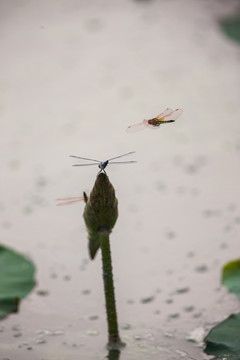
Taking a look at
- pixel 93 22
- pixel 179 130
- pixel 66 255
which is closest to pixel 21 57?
pixel 93 22

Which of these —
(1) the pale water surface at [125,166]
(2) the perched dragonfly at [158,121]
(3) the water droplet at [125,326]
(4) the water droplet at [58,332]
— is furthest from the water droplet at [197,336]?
(2) the perched dragonfly at [158,121]

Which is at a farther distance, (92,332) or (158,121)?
(92,332)

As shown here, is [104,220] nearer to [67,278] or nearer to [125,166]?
[67,278]

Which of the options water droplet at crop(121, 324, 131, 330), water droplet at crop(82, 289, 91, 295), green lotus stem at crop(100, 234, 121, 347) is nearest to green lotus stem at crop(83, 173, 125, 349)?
green lotus stem at crop(100, 234, 121, 347)

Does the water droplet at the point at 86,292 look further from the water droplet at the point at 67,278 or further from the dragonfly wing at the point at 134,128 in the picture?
the dragonfly wing at the point at 134,128

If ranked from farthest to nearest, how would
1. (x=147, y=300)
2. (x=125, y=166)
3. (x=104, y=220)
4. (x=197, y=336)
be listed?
(x=125, y=166), (x=147, y=300), (x=197, y=336), (x=104, y=220)

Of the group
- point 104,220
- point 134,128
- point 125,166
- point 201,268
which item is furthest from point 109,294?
point 125,166

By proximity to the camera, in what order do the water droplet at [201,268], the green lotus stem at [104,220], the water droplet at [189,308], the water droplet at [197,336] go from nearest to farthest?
the green lotus stem at [104,220]
the water droplet at [197,336]
the water droplet at [189,308]
the water droplet at [201,268]

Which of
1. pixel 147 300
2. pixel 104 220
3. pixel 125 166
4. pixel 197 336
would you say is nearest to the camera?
pixel 104 220

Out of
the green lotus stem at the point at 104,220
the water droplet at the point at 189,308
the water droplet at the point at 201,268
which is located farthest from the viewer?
the water droplet at the point at 201,268

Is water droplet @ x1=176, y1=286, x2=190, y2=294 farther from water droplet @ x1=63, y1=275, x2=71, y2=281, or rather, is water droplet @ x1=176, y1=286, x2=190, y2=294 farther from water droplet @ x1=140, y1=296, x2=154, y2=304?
water droplet @ x1=63, y1=275, x2=71, y2=281
